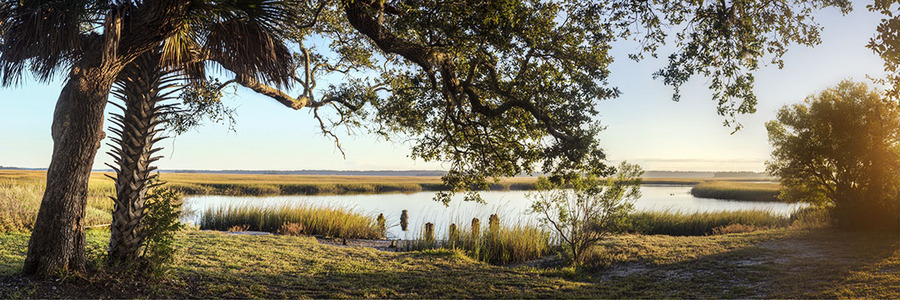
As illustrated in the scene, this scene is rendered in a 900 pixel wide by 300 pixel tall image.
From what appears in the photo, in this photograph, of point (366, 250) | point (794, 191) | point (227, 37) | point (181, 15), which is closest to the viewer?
point (181, 15)

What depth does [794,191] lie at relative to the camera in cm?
1584

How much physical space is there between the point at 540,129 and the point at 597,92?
1272 millimetres

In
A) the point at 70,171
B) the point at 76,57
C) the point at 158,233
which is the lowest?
the point at 158,233

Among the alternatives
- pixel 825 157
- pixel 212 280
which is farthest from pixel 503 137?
pixel 825 157

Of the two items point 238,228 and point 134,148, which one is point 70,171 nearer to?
point 134,148

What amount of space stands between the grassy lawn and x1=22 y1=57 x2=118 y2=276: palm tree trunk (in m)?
0.33

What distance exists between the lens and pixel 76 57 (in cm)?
667

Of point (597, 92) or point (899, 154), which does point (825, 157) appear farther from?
point (597, 92)

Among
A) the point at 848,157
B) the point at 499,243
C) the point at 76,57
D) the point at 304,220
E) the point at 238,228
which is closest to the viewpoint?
the point at 76,57

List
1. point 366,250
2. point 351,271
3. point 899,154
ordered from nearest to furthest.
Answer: point 351,271
point 366,250
point 899,154

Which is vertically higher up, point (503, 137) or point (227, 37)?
point (227, 37)

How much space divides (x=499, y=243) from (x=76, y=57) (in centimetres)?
928

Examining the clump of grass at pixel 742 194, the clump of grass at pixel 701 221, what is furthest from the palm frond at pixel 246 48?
the clump of grass at pixel 742 194

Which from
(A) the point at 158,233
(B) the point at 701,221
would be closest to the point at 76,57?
(A) the point at 158,233
